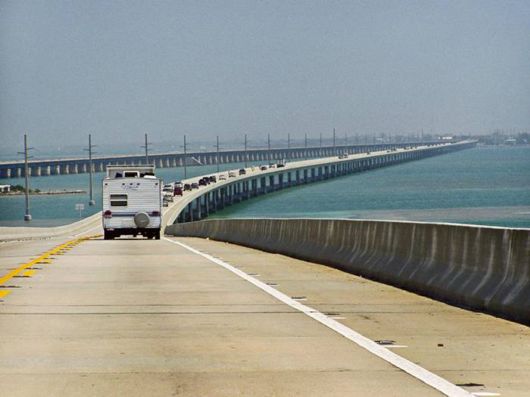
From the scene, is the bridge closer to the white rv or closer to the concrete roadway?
the concrete roadway

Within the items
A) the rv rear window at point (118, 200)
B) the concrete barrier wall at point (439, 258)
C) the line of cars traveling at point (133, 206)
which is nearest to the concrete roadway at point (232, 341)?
the concrete barrier wall at point (439, 258)

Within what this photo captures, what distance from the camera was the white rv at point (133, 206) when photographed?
2276 inches

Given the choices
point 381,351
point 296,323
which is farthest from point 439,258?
point 381,351

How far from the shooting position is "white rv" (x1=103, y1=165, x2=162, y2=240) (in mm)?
57812

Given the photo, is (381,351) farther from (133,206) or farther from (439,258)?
Result: (133,206)

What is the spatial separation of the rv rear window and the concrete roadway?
38393 mm

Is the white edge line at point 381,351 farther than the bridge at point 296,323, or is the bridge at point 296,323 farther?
the bridge at point 296,323

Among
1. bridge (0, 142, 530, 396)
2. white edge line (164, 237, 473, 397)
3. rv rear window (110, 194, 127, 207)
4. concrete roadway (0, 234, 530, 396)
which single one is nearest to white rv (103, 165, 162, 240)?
rv rear window (110, 194, 127, 207)

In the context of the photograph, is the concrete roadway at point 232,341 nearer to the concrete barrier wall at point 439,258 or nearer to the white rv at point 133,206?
the concrete barrier wall at point 439,258

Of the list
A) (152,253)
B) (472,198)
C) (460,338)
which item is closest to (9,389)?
(460,338)

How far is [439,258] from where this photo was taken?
54.3ft

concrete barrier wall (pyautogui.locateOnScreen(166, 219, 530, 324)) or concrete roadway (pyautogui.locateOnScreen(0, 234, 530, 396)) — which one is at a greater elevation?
concrete barrier wall (pyautogui.locateOnScreen(166, 219, 530, 324))

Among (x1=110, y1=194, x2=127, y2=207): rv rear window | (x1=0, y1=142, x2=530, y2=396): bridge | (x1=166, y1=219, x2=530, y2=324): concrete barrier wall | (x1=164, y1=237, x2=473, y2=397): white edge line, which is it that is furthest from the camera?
(x1=110, y1=194, x2=127, y2=207): rv rear window

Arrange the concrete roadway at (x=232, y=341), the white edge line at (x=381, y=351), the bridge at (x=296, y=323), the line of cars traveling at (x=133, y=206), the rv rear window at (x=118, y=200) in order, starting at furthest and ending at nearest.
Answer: the rv rear window at (x=118, y=200) → the line of cars traveling at (x=133, y=206) → the bridge at (x=296, y=323) → the concrete roadway at (x=232, y=341) → the white edge line at (x=381, y=351)
